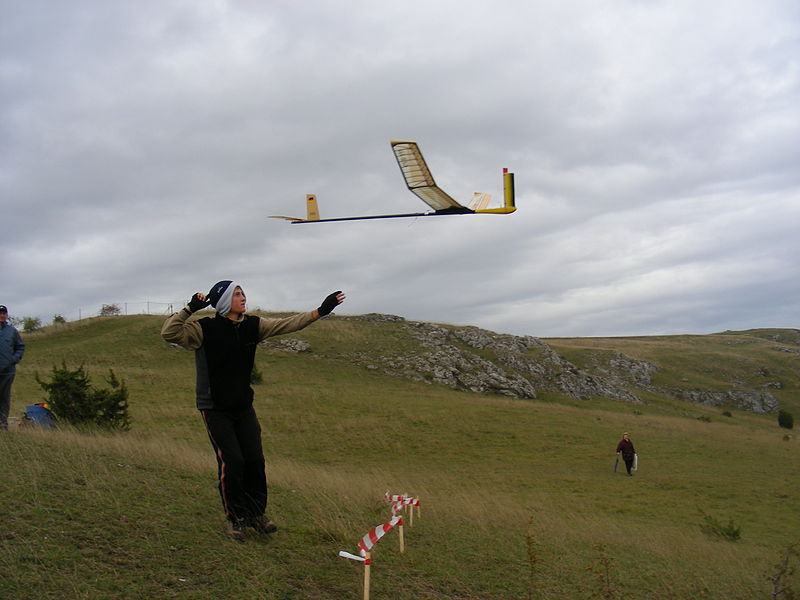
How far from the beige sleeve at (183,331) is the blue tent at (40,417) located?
355 inches

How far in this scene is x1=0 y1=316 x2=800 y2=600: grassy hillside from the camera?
528 cm

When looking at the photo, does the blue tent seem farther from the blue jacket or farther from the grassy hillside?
the blue jacket

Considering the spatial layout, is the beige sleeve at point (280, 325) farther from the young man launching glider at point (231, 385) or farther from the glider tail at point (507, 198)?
the glider tail at point (507, 198)

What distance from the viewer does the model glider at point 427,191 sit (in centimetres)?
571

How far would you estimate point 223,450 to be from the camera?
5.70 metres

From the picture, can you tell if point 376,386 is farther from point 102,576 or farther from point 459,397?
point 102,576

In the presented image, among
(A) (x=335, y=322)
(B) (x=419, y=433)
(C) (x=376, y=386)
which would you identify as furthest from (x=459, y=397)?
(A) (x=335, y=322)

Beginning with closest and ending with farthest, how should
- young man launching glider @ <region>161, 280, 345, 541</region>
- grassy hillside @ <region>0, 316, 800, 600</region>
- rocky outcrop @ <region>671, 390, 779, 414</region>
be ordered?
grassy hillside @ <region>0, 316, 800, 600</region> < young man launching glider @ <region>161, 280, 345, 541</region> < rocky outcrop @ <region>671, 390, 779, 414</region>

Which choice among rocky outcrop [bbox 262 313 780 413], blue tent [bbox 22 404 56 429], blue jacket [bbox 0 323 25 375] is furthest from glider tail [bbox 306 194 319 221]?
rocky outcrop [bbox 262 313 780 413]

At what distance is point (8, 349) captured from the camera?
1030 centimetres

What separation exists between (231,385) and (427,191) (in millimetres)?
2690

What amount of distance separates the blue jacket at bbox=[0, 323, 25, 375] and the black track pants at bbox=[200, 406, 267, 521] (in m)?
6.48

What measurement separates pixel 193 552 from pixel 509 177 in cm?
485

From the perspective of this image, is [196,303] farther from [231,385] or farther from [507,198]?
[507,198]
